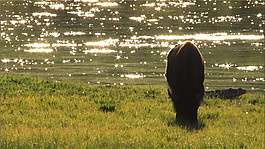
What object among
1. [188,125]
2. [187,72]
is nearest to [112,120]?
[188,125]

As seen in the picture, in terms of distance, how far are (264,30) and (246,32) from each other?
548 centimetres

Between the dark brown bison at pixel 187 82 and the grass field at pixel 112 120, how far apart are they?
0.50 m

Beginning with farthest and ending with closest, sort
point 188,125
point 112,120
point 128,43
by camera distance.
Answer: point 128,43, point 112,120, point 188,125

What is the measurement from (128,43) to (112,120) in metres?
50.4

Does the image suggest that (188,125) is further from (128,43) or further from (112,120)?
(128,43)

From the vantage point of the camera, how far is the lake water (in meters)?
40.6

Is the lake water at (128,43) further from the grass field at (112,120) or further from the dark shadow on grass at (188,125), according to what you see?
the dark shadow on grass at (188,125)

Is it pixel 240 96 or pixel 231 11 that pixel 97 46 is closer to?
pixel 240 96

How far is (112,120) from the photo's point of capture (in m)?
14.7

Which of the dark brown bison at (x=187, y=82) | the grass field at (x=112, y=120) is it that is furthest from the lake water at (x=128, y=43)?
the dark brown bison at (x=187, y=82)

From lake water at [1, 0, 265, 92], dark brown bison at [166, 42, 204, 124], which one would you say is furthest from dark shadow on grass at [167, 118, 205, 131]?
lake water at [1, 0, 265, 92]

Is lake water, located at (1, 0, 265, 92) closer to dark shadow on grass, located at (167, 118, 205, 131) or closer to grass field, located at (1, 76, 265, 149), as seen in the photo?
grass field, located at (1, 76, 265, 149)

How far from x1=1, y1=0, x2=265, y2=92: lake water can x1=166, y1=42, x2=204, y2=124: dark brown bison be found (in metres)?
17.9

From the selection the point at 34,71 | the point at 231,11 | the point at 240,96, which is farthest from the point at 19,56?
the point at 231,11
